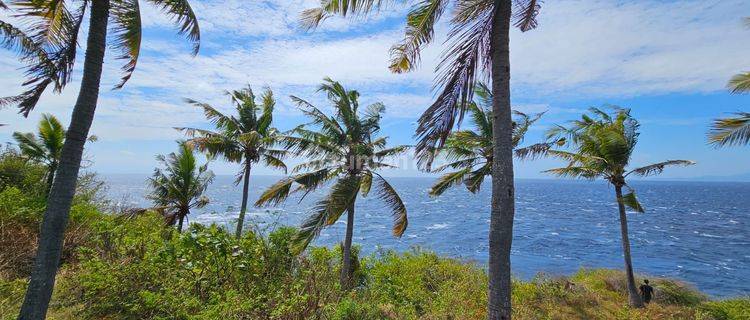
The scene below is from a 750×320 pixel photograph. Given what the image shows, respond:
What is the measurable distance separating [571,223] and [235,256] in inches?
2521

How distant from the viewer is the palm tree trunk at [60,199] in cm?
419

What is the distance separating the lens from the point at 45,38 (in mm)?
5250

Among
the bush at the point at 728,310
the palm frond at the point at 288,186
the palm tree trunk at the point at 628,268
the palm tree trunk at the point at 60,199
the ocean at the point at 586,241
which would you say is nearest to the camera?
the palm tree trunk at the point at 60,199

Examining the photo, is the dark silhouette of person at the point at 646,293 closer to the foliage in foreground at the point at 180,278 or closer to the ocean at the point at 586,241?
the foliage in foreground at the point at 180,278

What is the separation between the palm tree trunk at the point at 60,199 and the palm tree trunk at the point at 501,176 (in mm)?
5231

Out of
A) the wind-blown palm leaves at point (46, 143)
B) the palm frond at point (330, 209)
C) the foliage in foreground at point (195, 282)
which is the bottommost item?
the foliage in foreground at point (195, 282)

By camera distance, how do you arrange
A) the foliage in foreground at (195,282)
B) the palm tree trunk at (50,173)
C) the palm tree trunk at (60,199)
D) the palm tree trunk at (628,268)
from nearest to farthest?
the palm tree trunk at (60,199) < the foliage in foreground at (195,282) < the palm tree trunk at (628,268) < the palm tree trunk at (50,173)

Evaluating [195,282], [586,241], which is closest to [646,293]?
[195,282]

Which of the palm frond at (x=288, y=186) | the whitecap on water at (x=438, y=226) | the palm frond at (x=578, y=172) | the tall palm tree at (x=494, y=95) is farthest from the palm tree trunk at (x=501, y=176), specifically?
the whitecap on water at (x=438, y=226)

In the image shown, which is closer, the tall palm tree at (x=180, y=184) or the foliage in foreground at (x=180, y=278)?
the foliage in foreground at (x=180, y=278)

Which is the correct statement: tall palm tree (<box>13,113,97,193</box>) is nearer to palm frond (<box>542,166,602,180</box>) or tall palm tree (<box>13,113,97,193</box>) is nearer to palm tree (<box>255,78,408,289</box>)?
palm tree (<box>255,78,408,289</box>)

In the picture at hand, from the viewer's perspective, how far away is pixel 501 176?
16.5ft

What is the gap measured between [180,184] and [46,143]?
6.16 meters

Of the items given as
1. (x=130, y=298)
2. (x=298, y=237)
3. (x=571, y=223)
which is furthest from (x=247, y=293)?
(x=571, y=223)
